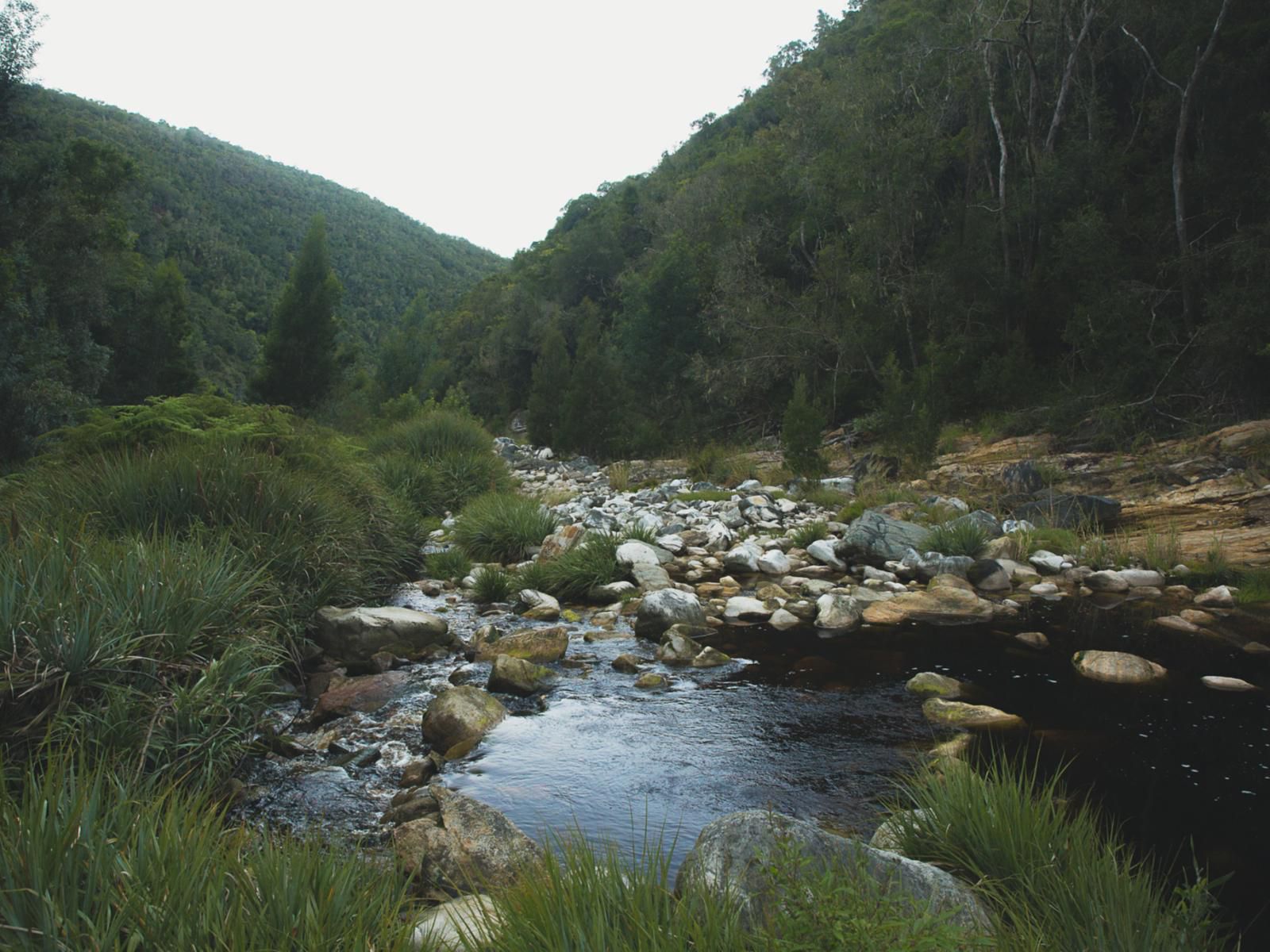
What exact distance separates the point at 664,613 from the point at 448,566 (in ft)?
11.6

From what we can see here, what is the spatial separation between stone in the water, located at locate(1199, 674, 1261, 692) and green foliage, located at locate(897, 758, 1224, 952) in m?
2.88

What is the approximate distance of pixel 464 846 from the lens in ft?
9.84

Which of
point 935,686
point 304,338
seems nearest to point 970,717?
point 935,686

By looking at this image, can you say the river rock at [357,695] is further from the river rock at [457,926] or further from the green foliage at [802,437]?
the green foliage at [802,437]

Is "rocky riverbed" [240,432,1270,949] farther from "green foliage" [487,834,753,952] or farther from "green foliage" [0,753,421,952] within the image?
"green foliage" [0,753,421,952]

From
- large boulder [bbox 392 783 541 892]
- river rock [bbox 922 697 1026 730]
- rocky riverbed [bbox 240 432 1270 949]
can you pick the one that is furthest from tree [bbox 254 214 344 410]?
large boulder [bbox 392 783 541 892]

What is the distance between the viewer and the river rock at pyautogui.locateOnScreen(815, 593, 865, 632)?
7273 millimetres

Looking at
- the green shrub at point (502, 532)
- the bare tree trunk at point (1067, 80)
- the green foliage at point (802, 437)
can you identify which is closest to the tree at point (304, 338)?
the green foliage at point (802, 437)

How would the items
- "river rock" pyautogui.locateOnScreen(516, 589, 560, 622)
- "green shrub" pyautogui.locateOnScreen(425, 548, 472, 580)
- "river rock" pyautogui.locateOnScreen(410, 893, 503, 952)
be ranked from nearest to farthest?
"river rock" pyautogui.locateOnScreen(410, 893, 503, 952), "river rock" pyautogui.locateOnScreen(516, 589, 560, 622), "green shrub" pyautogui.locateOnScreen(425, 548, 472, 580)

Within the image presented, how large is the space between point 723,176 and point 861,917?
36515 mm

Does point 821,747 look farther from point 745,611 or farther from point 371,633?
point 371,633

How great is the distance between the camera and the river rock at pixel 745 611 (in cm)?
759

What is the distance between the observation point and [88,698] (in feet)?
11.7

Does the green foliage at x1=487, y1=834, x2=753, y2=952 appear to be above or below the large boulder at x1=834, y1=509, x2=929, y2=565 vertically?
above
